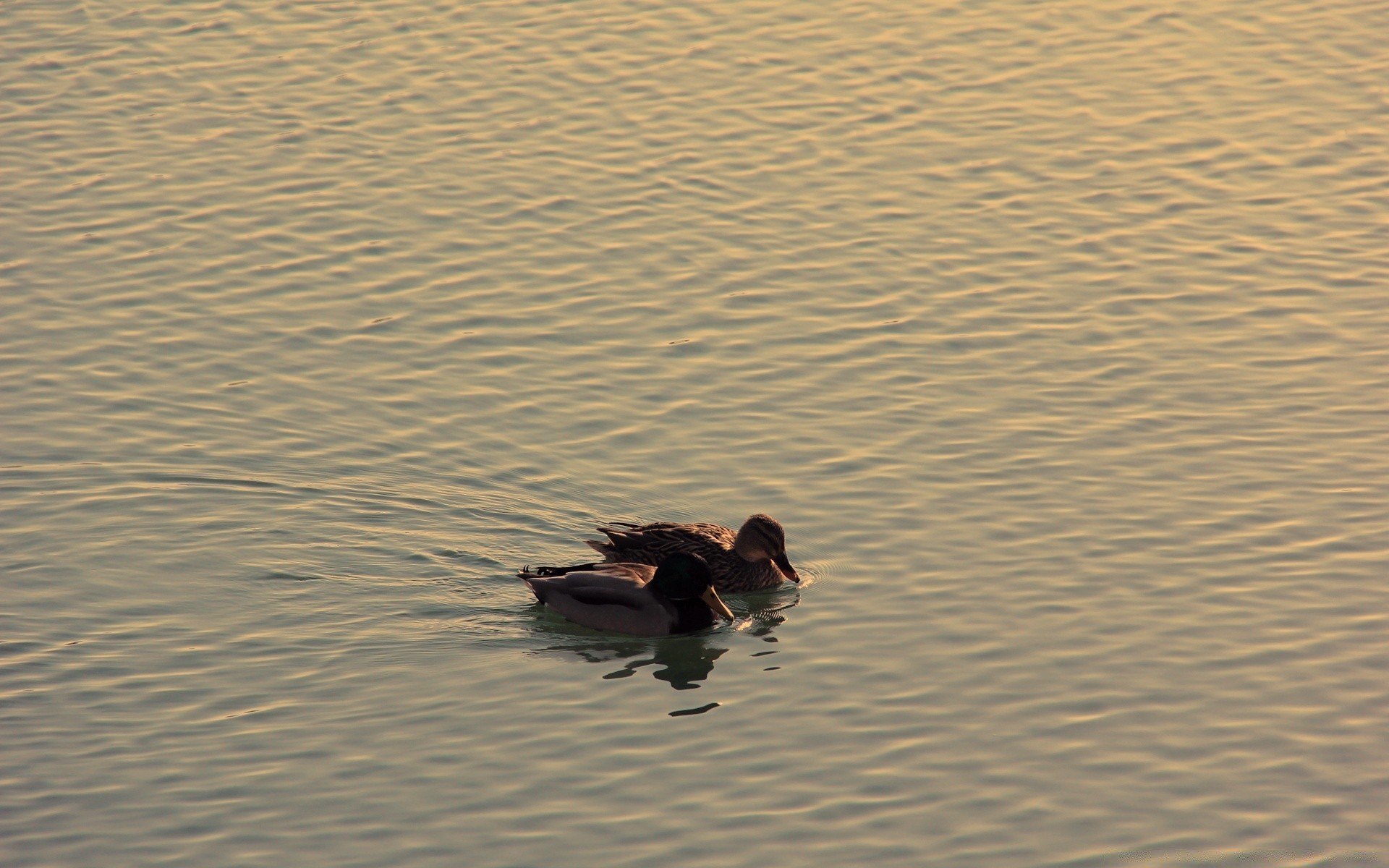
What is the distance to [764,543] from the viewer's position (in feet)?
56.5

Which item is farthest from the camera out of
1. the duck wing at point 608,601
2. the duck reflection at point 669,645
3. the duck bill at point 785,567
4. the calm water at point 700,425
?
the duck bill at point 785,567

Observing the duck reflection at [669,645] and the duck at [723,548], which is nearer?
the duck reflection at [669,645]

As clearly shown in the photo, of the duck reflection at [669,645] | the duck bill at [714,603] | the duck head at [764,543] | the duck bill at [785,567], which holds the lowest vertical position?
the duck reflection at [669,645]

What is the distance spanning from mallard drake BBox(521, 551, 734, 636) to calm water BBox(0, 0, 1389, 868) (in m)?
0.21

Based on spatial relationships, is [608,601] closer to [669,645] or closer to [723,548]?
[669,645]

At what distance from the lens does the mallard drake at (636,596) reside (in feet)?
55.5

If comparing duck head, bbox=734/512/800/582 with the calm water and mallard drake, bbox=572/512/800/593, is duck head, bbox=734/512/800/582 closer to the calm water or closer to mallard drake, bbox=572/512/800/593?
mallard drake, bbox=572/512/800/593

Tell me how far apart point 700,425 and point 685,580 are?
3441 millimetres

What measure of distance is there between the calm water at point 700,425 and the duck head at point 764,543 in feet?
1.02

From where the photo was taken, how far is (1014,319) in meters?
22.4

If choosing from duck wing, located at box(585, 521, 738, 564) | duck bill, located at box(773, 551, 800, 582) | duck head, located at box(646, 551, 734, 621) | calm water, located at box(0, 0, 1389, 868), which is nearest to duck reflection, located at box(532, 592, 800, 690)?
calm water, located at box(0, 0, 1389, 868)

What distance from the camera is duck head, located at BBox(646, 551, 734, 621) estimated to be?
16.9 meters

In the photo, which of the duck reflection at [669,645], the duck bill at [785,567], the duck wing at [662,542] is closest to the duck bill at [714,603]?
the duck reflection at [669,645]

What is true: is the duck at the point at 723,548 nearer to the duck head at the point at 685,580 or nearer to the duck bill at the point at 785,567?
the duck bill at the point at 785,567
